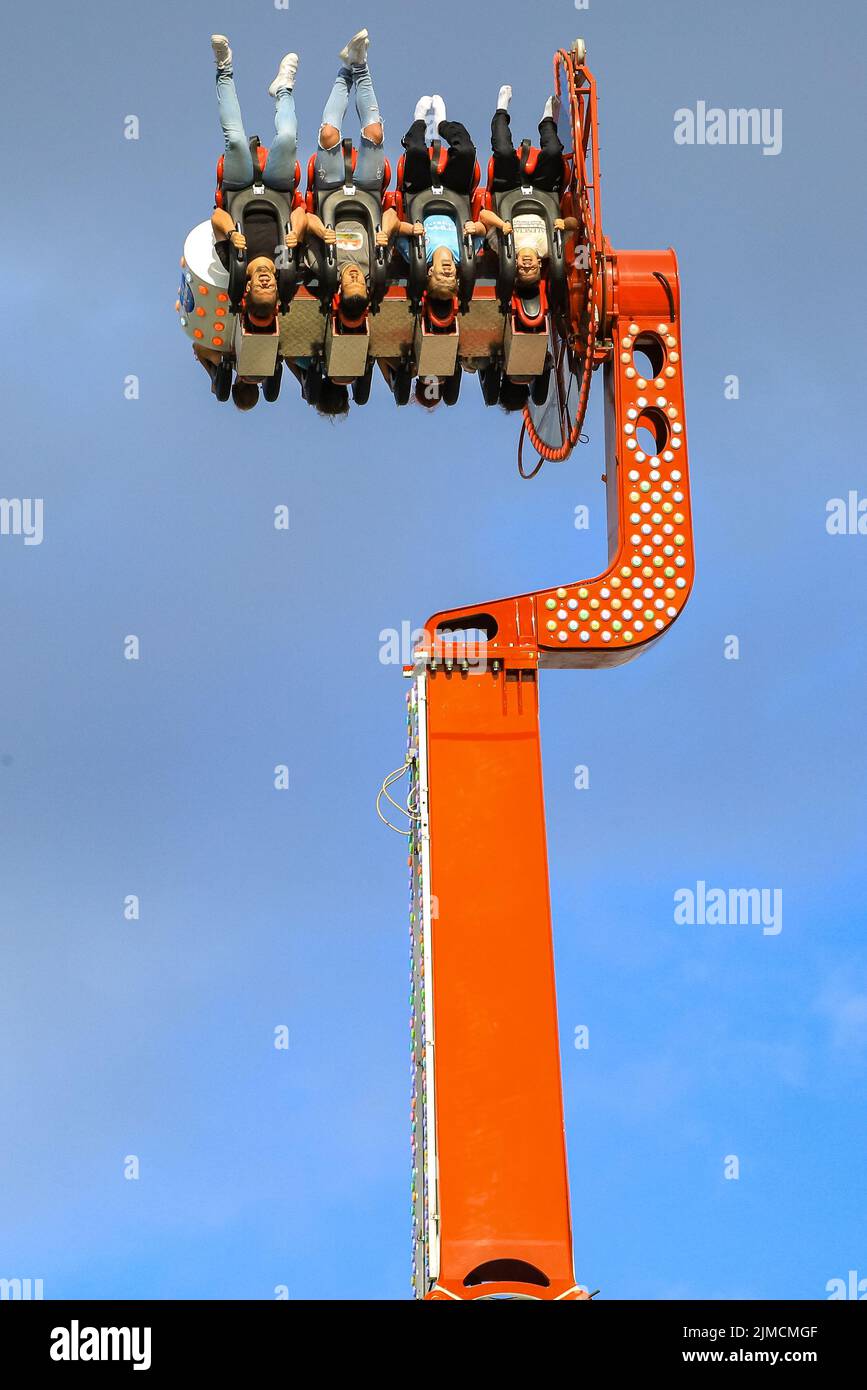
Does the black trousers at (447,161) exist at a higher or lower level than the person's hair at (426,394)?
higher

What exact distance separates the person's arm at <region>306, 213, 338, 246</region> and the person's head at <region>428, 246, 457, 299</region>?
3.79ft

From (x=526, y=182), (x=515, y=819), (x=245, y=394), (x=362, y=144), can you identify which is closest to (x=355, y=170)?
(x=362, y=144)

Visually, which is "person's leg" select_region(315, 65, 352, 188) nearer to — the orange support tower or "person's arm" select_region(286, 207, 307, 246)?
"person's arm" select_region(286, 207, 307, 246)

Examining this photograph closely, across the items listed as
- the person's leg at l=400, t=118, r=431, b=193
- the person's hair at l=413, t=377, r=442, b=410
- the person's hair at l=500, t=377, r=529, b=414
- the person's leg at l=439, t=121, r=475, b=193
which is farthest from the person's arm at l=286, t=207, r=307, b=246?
the person's hair at l=500, t=377, r=529, b=414

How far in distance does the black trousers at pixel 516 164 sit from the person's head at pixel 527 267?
97cm

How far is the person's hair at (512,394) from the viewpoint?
27734mm

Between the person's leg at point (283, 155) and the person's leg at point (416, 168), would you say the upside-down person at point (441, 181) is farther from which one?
the person's leg at point (283, 155)

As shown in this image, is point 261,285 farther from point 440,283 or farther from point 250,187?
point 440,283

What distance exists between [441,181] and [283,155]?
1.86 m

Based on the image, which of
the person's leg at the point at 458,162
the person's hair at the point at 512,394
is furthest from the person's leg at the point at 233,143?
the person's hair at the point at 512,394
